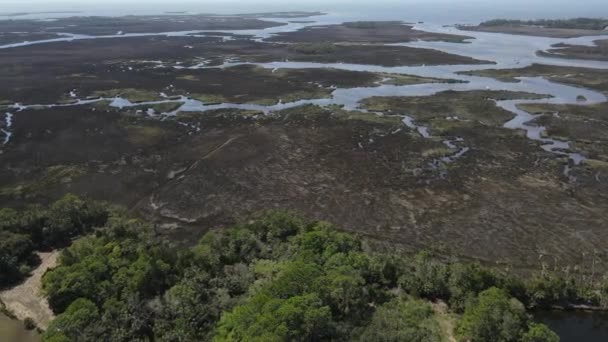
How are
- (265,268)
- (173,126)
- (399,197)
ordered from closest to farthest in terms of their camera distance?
(265,268), (399,197), (173,126)

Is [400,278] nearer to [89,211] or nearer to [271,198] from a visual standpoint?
[271,198]

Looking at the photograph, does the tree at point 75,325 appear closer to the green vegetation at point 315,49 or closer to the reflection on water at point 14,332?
the reflection on water at point 14,332

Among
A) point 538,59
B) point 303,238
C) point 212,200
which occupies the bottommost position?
point 212,200

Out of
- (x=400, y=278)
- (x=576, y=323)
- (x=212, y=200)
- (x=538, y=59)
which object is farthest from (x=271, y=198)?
(x=538, y=59)

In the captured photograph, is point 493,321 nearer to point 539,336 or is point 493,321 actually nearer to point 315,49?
point 539,336

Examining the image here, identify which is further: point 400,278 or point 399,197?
point 399,197

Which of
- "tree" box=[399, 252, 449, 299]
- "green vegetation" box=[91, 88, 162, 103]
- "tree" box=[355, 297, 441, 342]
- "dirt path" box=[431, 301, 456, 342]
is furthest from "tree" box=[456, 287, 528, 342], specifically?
"green vegetation" box=[91, 88, 162, 103]
